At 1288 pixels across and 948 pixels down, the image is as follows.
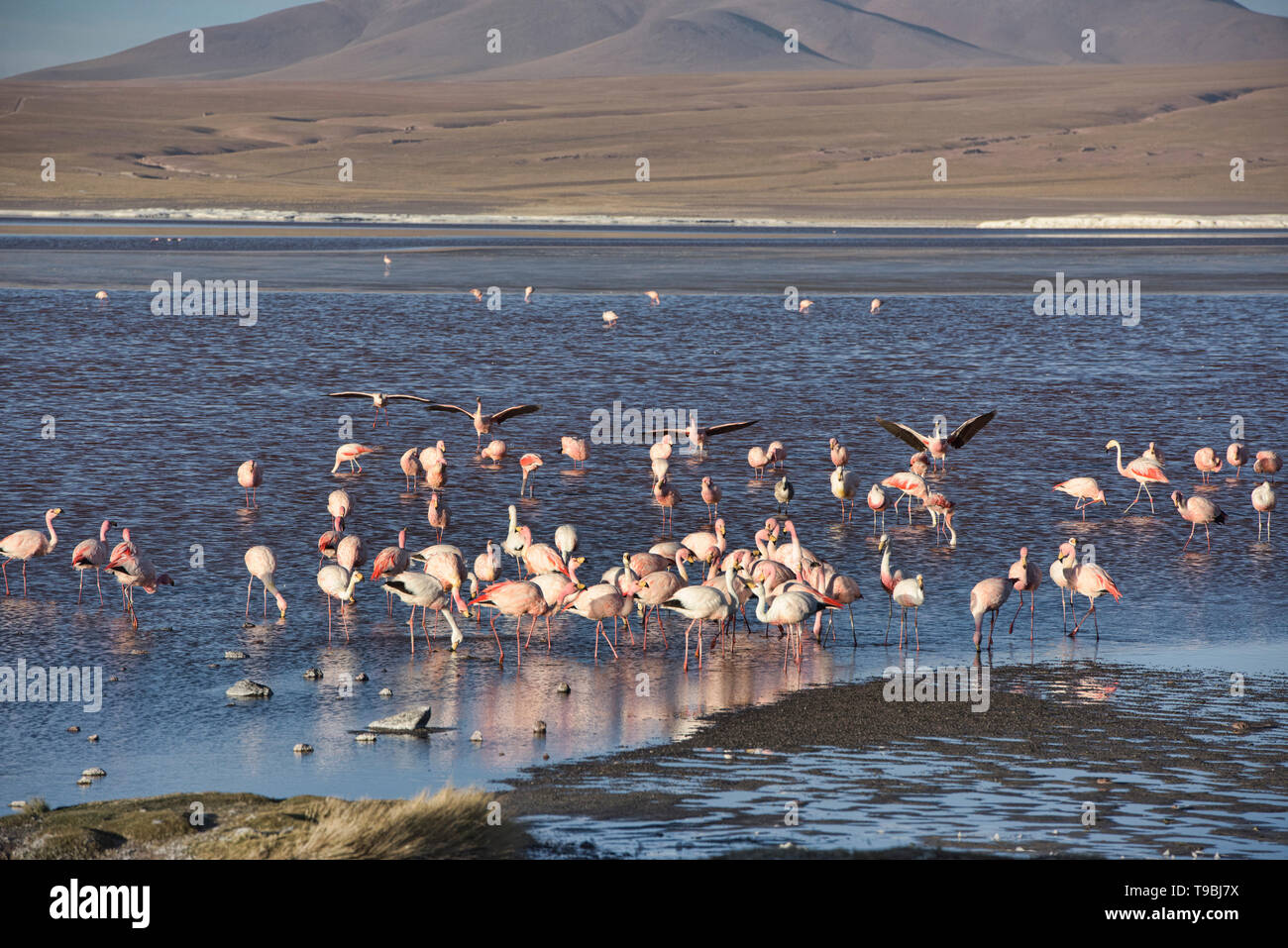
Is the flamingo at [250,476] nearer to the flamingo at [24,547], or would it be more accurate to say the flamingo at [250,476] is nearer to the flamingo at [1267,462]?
the flamingo at [24,547]

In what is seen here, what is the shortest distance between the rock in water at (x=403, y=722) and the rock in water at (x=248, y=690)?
100 cm

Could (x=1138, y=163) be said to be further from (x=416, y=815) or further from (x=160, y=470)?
(x=416, y=815)

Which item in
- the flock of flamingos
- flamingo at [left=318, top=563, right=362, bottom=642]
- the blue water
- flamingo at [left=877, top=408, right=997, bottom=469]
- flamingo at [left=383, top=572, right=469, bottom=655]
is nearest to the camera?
the blue water

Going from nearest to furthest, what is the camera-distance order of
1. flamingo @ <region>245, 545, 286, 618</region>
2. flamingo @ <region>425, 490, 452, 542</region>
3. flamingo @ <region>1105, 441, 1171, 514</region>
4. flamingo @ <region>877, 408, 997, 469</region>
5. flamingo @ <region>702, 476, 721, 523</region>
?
1. flamingo @ <region>245, 545, 286, 618</region>
2. flamingo @ <region>425, 490, 452, 542</region>
3. flamingo @ <region>702, 476, 721, 523</region>
4. flamingo @ <region>1105, 441, 1171, 514</region>
5. flamingo @ <region>877, 408, 997, 469</region>

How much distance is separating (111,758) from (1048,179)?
118 m

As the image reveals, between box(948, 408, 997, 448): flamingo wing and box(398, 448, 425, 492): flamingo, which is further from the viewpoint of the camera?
box(948, 408, 997, 448): flamingo wing

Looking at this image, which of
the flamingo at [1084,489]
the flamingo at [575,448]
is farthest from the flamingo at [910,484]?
the flamingo at [575,448]

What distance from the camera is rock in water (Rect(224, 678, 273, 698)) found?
10289mm

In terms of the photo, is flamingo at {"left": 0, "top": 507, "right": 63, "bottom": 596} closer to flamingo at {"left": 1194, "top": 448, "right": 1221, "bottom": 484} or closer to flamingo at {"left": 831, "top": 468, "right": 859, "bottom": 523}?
flamingo at {"left": 831, "top": 468, "right": 859, "bottom": 523}

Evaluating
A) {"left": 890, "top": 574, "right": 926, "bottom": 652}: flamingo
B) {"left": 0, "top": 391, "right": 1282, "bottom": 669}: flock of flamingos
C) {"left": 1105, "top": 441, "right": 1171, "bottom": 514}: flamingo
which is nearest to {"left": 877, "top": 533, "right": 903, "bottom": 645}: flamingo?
{"left": 0, "top": 391, "right": 1282, "bottom": 669}: flock of flamingos

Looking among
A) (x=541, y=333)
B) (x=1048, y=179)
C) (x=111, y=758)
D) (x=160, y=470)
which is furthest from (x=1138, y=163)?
(x=111, y=758)

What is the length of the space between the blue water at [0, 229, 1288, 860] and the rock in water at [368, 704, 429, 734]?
0.45 feet

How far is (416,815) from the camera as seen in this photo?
7410 millimetres
